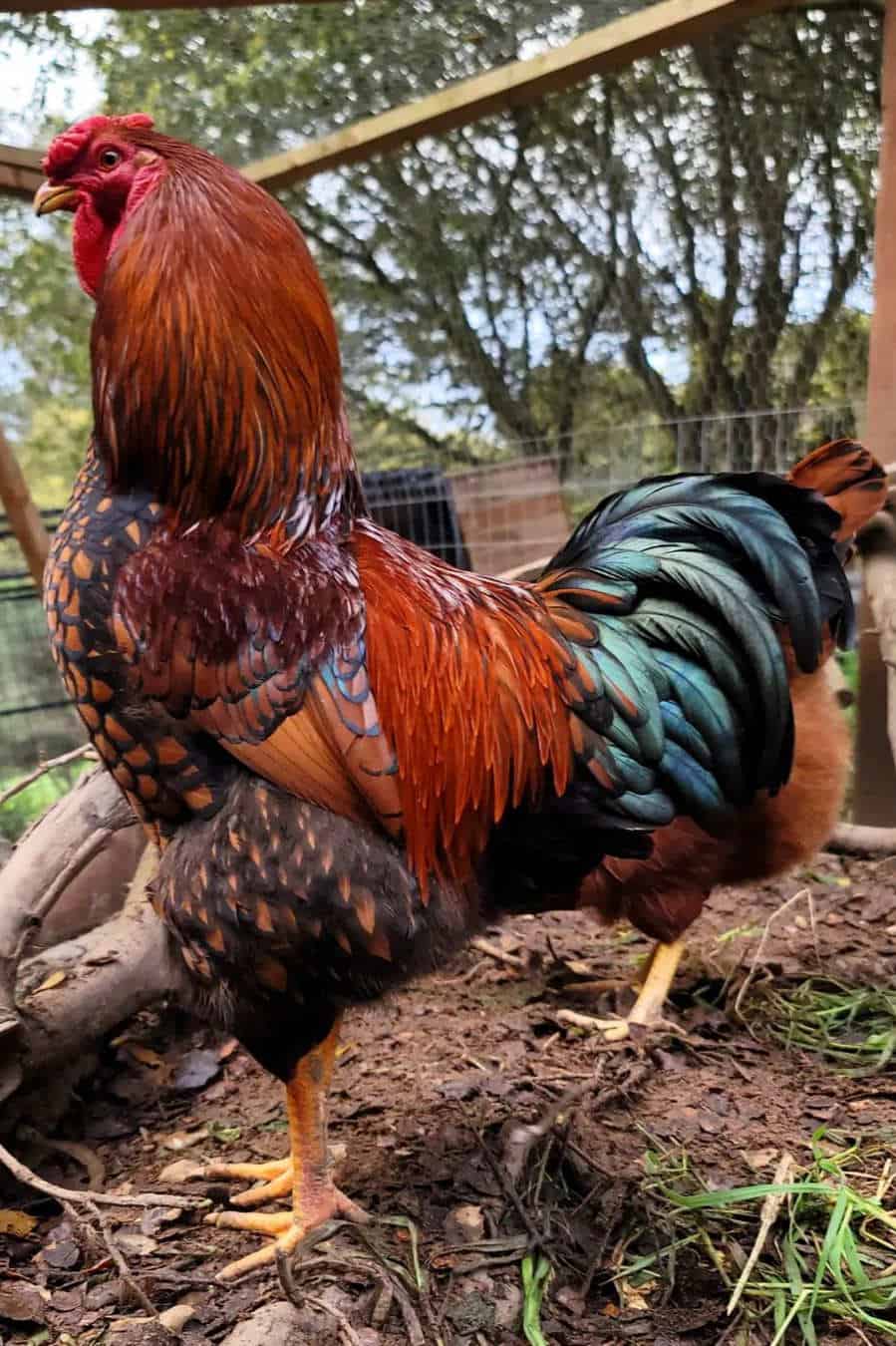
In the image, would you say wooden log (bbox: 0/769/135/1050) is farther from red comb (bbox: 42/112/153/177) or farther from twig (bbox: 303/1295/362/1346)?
red comb (bbox: 42/112/153/177)

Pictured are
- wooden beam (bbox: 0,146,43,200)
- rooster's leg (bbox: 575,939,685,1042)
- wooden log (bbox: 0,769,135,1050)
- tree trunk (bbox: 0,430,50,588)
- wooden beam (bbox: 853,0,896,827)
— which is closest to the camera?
wooden log (bbox: 0,769,135,1050)

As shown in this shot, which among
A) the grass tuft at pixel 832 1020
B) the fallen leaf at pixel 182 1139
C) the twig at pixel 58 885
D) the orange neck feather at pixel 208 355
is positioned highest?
the orange neck feather at pixel 208 355

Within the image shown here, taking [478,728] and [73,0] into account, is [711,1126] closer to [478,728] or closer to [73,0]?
[478,728]

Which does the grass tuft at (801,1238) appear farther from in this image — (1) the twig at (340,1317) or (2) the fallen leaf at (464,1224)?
(1) the twig at (340,1317)

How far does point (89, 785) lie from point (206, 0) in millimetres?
2831

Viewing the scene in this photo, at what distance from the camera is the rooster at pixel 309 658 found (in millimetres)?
1467

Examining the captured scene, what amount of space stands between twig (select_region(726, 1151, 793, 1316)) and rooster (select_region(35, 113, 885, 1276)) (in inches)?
27.1

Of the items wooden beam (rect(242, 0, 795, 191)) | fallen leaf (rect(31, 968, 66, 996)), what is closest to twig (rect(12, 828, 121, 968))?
fallen leaf (rect(31, 968, 66, 996))

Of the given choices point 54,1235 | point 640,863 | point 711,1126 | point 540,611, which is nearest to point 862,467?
point 540,611

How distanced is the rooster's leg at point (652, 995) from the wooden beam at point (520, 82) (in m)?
3.08

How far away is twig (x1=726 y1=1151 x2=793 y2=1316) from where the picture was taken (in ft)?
4.72

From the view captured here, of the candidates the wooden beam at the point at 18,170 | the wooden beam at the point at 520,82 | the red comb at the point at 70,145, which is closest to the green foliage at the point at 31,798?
the wooden beam at the point at 18,170

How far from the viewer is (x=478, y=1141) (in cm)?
186

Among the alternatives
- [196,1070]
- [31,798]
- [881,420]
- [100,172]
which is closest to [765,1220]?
[196,1070]
